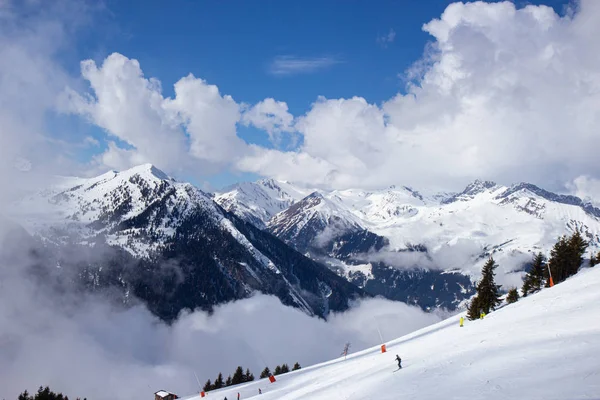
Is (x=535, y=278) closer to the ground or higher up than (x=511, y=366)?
higher up

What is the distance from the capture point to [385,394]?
85.4ft

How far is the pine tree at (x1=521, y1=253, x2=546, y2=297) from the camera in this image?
7719cm

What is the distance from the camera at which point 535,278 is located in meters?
78.0

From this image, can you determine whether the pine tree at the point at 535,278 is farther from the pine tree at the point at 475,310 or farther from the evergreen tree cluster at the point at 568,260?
the pine tree at the point at 475,310

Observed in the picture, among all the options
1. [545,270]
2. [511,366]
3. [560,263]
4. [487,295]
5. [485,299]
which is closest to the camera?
[511,366]

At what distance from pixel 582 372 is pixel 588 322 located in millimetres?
12062

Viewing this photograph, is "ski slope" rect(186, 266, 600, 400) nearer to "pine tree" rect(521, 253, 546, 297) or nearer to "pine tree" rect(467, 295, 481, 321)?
"pine tree" rect(467, 295, 481, 321)

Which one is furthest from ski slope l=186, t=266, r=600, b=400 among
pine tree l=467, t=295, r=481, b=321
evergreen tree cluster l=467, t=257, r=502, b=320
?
evergreen tree cluster l=467, t=257, r=502, b=320

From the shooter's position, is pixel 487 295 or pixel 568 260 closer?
pixel 487 295

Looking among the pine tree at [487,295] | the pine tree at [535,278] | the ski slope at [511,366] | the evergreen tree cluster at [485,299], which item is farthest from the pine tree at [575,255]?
the ski slope at [511,366]

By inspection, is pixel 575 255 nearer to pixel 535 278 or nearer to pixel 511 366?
pixel 535 278

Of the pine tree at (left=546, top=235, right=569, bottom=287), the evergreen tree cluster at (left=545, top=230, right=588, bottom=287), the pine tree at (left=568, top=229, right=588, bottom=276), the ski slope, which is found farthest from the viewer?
the pine tree at (left=546, top=235, right=569, bottom=287)

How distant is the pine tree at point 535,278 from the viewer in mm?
77188

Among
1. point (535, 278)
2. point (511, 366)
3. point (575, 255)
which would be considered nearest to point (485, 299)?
point (535, 278)
